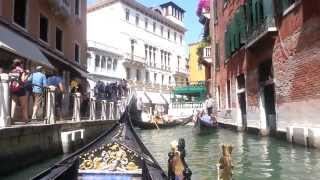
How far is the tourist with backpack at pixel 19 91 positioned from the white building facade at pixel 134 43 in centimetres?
2433

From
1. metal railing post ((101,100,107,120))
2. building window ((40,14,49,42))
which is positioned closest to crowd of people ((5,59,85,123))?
building window ((40,14,49,42))

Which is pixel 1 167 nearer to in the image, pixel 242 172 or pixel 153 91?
pixel 242 172

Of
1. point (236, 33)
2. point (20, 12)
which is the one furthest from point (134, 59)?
point (20, 12)

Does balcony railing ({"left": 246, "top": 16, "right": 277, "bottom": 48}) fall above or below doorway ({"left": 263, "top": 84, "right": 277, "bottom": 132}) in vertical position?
Result: above

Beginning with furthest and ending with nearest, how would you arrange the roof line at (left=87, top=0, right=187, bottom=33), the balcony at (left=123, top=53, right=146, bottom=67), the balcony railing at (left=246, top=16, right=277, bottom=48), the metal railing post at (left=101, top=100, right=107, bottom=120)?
the roof line at (left=87, top=0, right=187, bottom=33) → the balcony at (left=123, top=53, right=146, bottom=67) → the metal railing post at (left=101, top=100, right=107, bottom=120) → the balcony railing at (left=246, top=16, right=277, bottom=48)

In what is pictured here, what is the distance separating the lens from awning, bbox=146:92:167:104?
37500 mm

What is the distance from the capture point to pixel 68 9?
17094 millimetres

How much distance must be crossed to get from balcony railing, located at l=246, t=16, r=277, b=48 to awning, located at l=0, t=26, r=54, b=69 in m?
6.17

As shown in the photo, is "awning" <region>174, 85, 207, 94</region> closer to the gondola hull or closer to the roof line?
the roof line

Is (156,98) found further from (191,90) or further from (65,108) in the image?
(65,108)

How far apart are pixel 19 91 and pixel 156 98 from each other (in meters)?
30.3

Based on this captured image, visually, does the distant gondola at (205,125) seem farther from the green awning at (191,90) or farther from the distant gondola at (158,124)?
the green awning at (191,90)

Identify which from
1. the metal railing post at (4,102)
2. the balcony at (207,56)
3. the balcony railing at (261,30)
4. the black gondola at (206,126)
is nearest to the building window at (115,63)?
the balcony at (207,56)

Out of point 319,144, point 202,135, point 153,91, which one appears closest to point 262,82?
point 202,135
